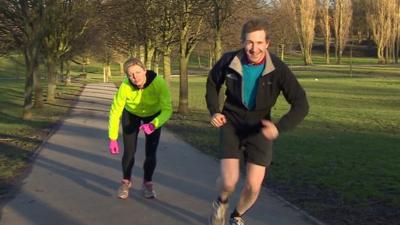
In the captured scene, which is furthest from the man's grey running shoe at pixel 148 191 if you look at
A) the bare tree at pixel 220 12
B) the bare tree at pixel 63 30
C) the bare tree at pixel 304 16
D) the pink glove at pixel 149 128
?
the bare tree at pixel 304 16

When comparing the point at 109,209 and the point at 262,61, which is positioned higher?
the point at 262,61

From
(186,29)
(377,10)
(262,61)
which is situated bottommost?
(262,61)

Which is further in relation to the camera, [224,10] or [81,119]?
[81,119]

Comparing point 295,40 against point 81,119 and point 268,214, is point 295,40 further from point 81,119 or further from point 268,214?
point 268,214

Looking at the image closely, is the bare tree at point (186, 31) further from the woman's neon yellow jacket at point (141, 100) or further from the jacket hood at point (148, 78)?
the woman's neon yellow jacket at point (141, 100)

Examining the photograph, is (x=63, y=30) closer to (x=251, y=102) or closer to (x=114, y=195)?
(x=114, y=195)

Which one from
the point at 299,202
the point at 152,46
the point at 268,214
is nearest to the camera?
the point at 268,214

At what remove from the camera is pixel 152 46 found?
25.9 meters

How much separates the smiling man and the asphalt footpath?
3.50 ft

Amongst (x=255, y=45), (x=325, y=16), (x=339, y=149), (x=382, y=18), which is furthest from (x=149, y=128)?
(x=325, y=16)

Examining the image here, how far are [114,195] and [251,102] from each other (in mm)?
3030

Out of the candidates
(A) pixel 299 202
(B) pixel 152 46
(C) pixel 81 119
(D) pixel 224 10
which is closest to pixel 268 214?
(A) pixel 299 202

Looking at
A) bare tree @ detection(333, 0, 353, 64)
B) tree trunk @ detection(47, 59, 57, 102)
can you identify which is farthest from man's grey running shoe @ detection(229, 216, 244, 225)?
bare tree @ detection(333, 0, 353, 64)

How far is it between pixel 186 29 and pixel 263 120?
15957 millimetres
